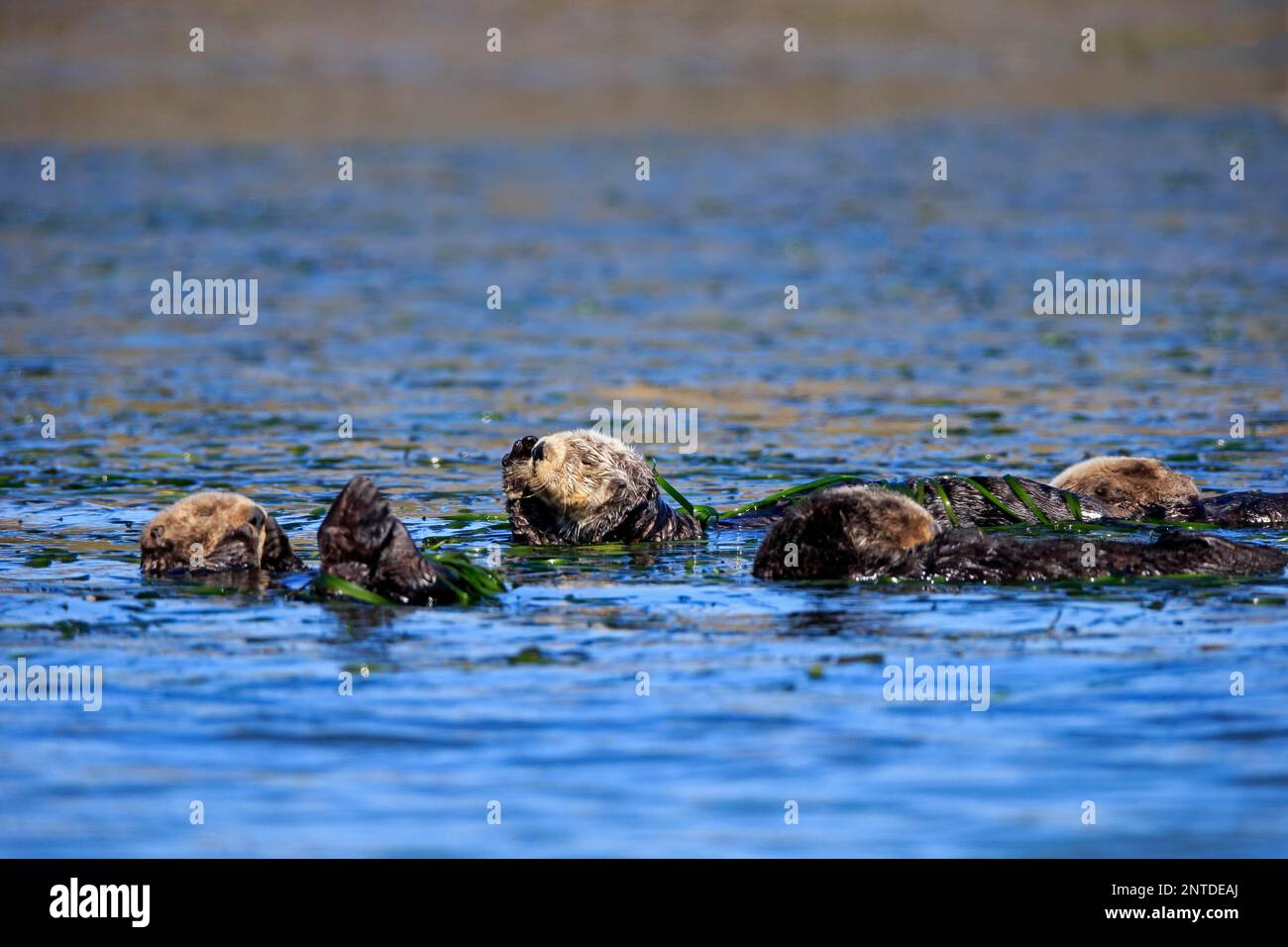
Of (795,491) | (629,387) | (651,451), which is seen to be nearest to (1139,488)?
(795,491)

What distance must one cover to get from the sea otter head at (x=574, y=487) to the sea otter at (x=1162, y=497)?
2.08 m

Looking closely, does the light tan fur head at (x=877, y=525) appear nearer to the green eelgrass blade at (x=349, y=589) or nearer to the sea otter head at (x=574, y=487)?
the sea otter head at (x=574, y=487)

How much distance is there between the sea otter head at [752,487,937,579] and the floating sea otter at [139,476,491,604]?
4.19ft

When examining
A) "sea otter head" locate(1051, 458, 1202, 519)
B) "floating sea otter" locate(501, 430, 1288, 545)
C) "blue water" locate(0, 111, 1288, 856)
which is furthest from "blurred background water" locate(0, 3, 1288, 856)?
"sea otter head" locate(1051, 458, 1202, 519)

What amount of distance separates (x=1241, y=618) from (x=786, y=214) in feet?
52.0

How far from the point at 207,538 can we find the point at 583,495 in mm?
1659

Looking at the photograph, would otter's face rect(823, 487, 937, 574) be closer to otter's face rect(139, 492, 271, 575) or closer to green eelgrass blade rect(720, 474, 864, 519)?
green eelgrass blade rect(720, 474, 864, 519)

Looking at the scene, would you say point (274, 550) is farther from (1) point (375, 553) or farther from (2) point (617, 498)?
(2) point (617, 498)

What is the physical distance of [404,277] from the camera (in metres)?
19.4

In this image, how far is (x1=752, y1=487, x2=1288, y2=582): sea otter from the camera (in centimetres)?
734

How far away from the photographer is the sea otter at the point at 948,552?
7.34 m

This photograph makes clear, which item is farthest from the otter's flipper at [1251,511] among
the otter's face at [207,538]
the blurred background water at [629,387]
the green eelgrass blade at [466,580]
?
the otter's face at [207,538]

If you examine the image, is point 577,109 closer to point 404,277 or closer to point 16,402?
point 404,277

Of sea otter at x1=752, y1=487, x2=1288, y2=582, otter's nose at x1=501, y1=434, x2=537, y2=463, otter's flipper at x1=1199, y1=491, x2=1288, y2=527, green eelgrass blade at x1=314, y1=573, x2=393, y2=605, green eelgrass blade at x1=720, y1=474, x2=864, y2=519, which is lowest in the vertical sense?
green eelgrass blade at x1=314, y1=573, x2=393, y2=605
